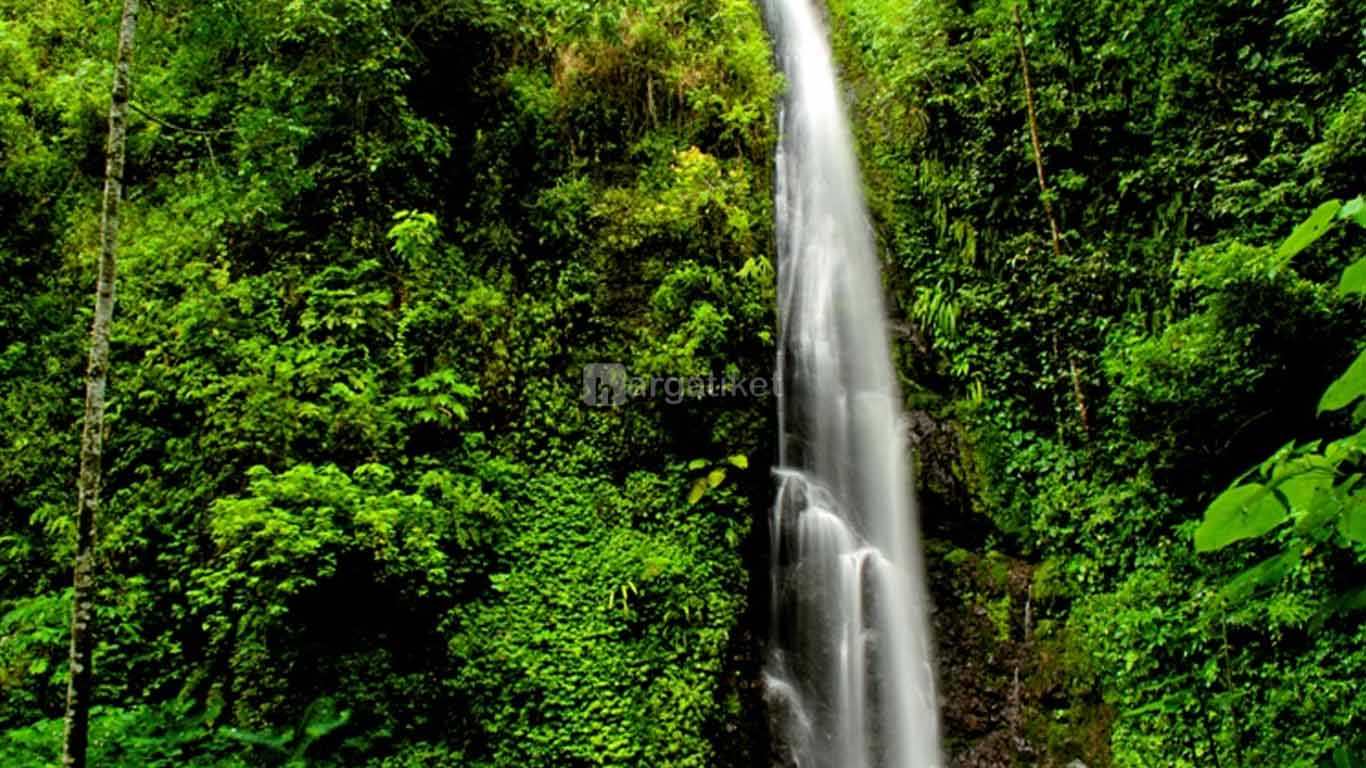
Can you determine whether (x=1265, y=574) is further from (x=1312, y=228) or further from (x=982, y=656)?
(x=982, y=656)

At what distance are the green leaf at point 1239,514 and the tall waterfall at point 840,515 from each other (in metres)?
6.32

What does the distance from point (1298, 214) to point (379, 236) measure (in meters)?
8.90

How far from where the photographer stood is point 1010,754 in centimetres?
689

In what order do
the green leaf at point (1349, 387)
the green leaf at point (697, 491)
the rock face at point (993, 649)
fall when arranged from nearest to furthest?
the green leaf at point (1349, 387) < the rock face at point (993, 649) < the green leaf at point (697, 491)

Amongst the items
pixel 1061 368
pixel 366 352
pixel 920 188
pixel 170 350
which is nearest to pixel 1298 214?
pixel 1061 368

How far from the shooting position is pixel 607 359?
28.3ft

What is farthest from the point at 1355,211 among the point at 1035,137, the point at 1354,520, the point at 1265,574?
the point at 1035,137

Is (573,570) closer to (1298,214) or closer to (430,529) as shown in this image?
(430,529)

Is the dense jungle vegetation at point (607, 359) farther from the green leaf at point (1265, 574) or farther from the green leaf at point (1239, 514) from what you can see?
the green leaf at point (1239, 514)

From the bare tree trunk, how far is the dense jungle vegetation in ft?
2.82

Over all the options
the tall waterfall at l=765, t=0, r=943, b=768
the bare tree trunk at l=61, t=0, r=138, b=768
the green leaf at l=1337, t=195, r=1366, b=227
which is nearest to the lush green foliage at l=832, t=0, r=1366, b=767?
the tall waterfall at l=765, t=0, r=943, b=768

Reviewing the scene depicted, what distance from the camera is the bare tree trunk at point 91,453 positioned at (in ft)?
14.5

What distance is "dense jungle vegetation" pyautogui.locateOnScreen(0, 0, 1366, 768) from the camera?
614 centimetres

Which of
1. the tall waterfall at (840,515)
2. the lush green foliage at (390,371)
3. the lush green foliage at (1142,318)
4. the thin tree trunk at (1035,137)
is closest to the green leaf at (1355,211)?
the lush green foliage at (1142,318)
